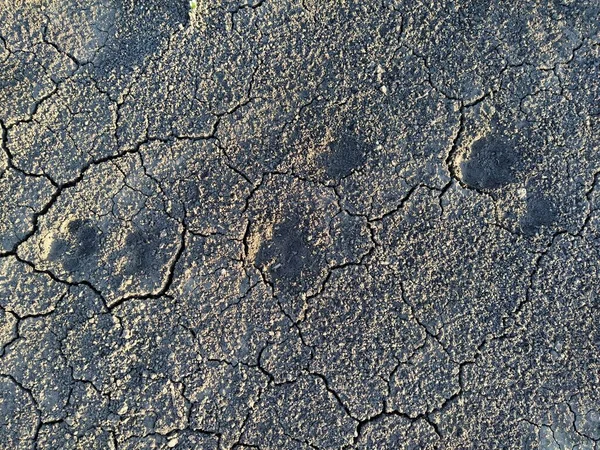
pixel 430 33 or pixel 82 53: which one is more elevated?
pixel 82 53

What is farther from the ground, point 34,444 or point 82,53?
point 82,53

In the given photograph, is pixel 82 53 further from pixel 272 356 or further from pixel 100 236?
pixel 272 356

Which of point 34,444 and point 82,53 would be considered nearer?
point 34,444

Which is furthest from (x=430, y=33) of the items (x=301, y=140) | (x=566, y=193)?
(x=566, y=193)

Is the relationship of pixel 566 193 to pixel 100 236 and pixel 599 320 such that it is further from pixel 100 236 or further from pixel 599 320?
pixel 100 236

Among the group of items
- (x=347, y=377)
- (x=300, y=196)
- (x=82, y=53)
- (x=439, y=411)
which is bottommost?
(x=439, y=411)

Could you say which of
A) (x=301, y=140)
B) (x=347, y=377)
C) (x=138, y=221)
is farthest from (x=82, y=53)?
(x=347, y=377)
